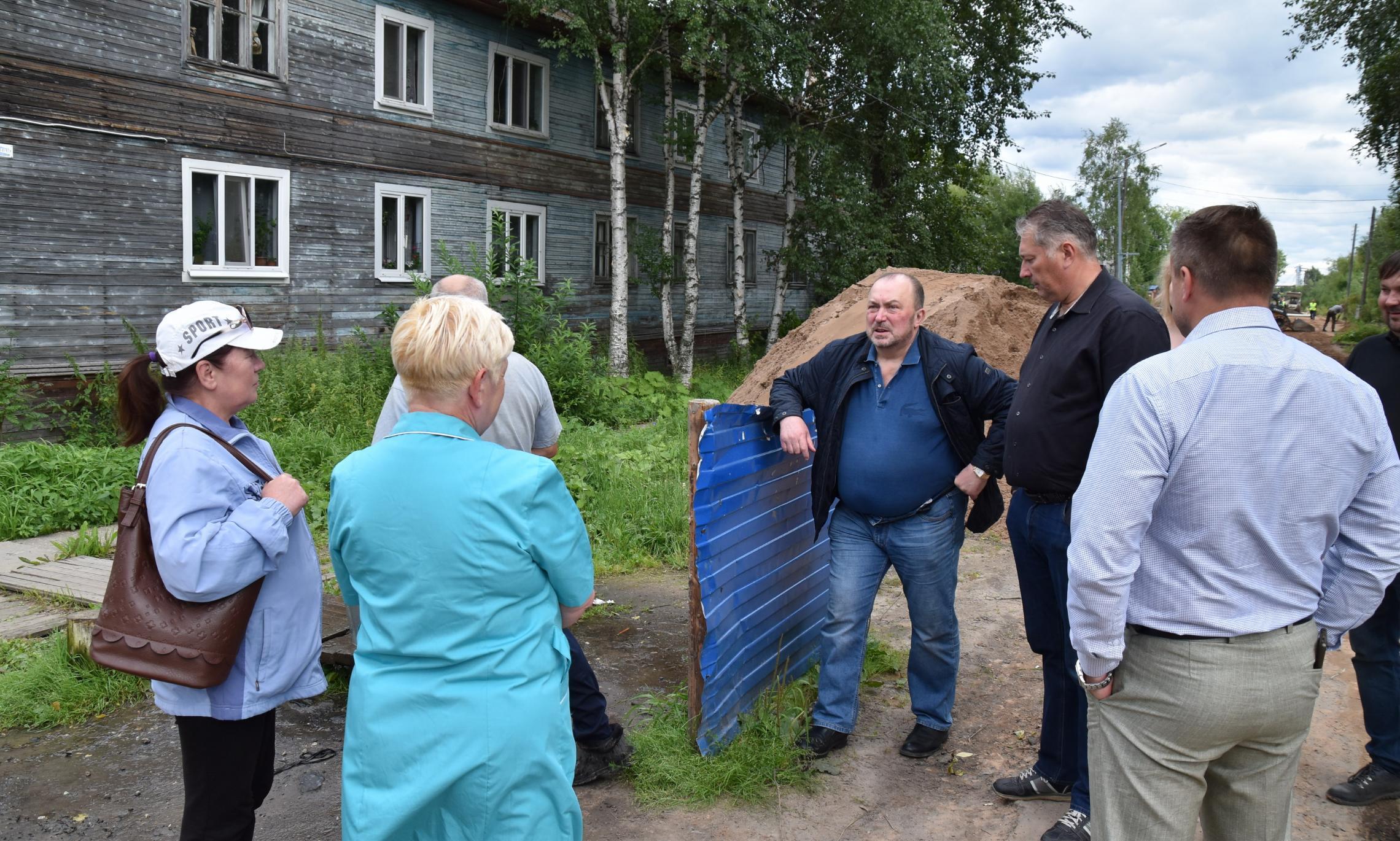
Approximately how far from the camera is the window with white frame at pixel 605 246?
68.8 ft

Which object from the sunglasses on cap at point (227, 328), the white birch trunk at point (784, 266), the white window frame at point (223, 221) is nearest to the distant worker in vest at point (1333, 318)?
the white birch trunk at point (784, 266)

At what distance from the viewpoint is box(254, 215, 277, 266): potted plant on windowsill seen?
14.4m

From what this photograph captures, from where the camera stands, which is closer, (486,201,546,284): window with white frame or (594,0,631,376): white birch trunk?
(486,201,546,284): window with white frame

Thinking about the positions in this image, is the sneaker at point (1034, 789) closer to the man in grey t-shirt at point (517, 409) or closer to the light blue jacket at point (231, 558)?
the man in grey t-shirt at point (517, 409)

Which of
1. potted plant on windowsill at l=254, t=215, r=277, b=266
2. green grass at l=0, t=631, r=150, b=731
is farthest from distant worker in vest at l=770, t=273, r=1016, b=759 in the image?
potted plant on windowsill at l=254, t=215, r=277, b=266

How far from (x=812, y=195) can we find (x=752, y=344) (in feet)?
14.8

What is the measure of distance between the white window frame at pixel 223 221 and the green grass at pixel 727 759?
1165 cm

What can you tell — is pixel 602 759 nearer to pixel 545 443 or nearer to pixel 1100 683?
pixel 545 443

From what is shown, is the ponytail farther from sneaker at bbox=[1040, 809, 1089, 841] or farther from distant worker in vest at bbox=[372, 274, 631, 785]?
sneaker at bbox=[1040, 809, 1089, 841]

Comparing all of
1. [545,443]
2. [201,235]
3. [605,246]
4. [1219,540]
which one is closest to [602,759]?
[545,443]

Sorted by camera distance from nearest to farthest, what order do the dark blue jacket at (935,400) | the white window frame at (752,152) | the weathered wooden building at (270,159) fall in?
the dark blue jacket at (935,400)
the weathered wooden building at (270,159)
the white window frame at (752,152)

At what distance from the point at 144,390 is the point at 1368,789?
4.40 m

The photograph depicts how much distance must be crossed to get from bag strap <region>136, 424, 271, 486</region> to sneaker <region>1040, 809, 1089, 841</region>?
284 cm

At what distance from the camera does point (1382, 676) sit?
3.83 m
